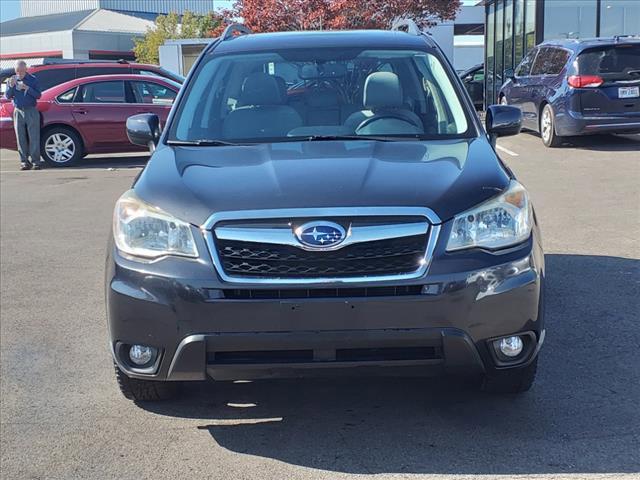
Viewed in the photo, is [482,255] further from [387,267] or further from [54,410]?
[54,410]

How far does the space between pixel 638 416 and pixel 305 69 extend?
2.63 metres

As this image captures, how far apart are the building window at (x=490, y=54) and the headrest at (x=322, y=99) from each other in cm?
1947

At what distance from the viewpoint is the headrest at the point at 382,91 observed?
4789mm

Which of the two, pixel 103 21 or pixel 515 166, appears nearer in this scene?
pixel 515 166

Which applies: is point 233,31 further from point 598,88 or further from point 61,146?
point 61,146

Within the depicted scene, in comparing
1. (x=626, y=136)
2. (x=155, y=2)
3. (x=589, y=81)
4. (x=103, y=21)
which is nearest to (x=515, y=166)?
(x=589, y=81)

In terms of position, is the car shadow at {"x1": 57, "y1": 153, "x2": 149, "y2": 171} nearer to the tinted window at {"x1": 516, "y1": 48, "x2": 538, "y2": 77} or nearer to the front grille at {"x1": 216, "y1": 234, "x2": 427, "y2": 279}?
the tinted window at {"x1": 516, "y1": 48, "x2": 538, "y2": 77}

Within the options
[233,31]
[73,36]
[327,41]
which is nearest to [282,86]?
[327,41]

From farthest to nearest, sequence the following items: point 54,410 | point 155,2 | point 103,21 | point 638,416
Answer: point 155,2 < point 103,21 < point 54,410 < point 638,416

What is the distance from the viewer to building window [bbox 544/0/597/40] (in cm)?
1962

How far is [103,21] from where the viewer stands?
63875mm

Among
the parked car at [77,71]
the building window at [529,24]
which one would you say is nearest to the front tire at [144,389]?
the parked car at [77,71]

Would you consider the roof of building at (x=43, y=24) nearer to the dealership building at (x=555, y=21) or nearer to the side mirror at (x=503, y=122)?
the dealership building at (x=555, y=21)

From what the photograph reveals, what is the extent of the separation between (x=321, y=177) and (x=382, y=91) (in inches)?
55.5
